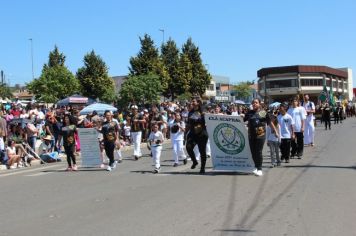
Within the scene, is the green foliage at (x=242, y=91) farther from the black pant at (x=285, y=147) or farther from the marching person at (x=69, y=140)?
the marching person at (x=69, y=140)

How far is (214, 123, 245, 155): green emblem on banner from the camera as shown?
41.5 feet

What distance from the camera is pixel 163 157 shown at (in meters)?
18.1

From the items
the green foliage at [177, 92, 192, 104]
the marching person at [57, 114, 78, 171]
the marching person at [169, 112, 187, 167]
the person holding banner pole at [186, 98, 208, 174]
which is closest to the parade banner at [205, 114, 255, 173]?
the person holding banner pole at [186, 98, 208, 174]

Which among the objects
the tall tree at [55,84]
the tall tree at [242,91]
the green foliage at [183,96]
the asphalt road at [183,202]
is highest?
the tall tree at [242,91]

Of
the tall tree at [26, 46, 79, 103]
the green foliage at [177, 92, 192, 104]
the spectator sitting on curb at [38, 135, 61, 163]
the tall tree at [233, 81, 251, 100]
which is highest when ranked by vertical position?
the tall tree at [233, 81, 251, 100]

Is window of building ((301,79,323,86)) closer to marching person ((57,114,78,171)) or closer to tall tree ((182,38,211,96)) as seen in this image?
tall tree ((182,38,211,96))

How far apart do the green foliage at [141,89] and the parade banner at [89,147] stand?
129 feet

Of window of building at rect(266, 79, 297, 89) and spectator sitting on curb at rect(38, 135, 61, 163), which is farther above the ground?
window of building at rect(266, 79, 297, 89)

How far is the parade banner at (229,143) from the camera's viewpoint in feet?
41.2

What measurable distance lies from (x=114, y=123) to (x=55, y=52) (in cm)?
6349

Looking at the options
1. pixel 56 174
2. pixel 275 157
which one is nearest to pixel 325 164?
pixel 275 157

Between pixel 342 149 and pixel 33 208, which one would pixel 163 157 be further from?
pixel 33 208

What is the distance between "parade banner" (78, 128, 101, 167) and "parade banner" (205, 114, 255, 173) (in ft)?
12.7

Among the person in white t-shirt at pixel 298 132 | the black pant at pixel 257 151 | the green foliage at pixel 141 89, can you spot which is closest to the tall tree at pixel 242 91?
the green foliage at pixel 141 89
